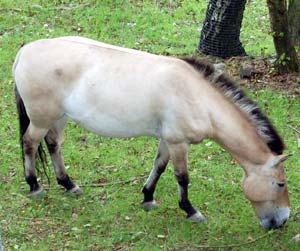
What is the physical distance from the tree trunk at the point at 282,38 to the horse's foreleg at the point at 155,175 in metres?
3.02

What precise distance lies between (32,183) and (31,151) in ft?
1.14

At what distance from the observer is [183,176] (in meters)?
6.00

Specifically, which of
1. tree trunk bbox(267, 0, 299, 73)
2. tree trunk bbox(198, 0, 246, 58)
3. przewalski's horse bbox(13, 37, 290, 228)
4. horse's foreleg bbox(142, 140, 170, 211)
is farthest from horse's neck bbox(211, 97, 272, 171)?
tree trunk bbox(198, 0, 246, 58)

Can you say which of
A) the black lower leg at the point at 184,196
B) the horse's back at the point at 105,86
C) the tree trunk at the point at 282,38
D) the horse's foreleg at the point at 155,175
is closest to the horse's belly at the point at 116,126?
the horse's back at the point at 105,86

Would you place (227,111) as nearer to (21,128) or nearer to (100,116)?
(100,116)

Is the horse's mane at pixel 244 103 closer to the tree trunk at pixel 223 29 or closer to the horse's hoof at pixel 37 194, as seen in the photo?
the horse's hoof at pixel 37 194

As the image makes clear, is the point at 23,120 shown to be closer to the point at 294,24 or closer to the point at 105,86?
the point at 105,86

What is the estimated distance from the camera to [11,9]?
466 inches

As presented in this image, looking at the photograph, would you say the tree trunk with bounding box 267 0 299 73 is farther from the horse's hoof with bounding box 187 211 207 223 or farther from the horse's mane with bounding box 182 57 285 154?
the horse's hoof with bounding box 187 211 207 223

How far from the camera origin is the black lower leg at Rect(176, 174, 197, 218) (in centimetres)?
602

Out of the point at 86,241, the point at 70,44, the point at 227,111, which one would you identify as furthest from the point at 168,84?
the point at 86,241

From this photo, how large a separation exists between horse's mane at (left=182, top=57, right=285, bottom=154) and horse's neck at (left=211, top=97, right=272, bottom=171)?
4 cm

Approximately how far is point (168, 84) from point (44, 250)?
68.5 inches

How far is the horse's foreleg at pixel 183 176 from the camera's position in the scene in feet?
19.2
